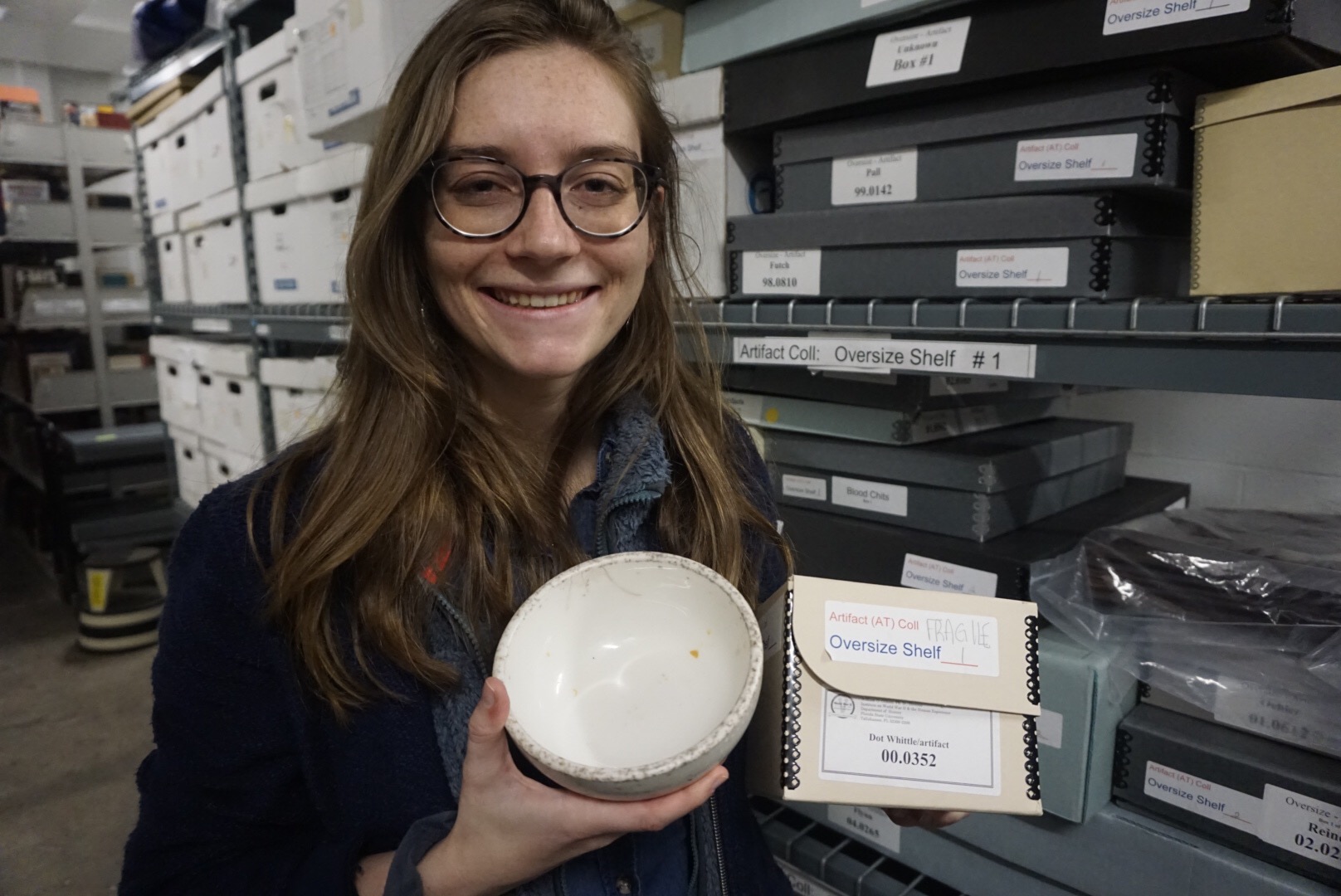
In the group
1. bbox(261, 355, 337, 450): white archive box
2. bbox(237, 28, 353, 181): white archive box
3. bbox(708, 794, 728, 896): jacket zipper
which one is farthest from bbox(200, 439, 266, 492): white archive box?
bbox(708, 794, 728, 896): jacket zipper

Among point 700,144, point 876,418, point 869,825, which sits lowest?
point 869,825

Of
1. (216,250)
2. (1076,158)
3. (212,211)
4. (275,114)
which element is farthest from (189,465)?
(1076,158)

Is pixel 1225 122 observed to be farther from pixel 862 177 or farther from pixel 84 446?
pixel 84 446

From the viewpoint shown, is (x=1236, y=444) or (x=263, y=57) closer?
(x=1236, y=444)

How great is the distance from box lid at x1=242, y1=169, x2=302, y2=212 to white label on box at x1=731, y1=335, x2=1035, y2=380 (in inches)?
47.5

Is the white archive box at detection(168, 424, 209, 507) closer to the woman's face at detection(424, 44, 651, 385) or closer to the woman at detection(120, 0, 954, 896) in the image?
the woman at detection(120, 0, 954, 896)

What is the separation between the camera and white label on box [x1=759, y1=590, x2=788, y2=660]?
2.04 ft

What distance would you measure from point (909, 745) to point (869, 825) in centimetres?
Answer: 57

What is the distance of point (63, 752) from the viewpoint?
241 centimetres

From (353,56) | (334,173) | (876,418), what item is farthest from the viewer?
(334,173)

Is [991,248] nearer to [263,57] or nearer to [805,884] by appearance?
[805,884]

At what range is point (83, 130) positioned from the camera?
386cm

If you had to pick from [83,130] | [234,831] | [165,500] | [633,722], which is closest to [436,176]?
[633,722]

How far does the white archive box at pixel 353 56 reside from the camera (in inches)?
49.6
